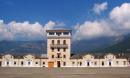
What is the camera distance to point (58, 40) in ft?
334

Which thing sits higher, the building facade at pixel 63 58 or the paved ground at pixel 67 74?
the building facade at pixel 63 58

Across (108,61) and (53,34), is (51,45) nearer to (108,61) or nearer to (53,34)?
(53,34)

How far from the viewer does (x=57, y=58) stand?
337 ft

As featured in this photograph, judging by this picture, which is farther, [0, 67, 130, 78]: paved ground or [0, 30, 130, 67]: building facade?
[0, 30, 130, 67]: building facade

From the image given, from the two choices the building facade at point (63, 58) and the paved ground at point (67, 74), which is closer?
the paved ground at point (67, 74)

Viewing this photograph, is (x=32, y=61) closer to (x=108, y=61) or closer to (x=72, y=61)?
(x=72, y=61)

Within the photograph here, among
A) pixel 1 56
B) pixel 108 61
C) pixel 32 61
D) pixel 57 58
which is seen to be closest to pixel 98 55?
pixel 108 61

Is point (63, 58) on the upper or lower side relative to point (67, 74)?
upper

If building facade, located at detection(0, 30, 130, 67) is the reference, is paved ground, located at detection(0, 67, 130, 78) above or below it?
below

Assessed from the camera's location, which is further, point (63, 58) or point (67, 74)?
point (63, 58)

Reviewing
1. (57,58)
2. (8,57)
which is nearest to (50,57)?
(57,58)

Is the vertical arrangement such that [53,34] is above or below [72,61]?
above

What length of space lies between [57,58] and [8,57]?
1294 centimetres

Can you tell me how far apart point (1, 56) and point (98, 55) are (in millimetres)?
26028
